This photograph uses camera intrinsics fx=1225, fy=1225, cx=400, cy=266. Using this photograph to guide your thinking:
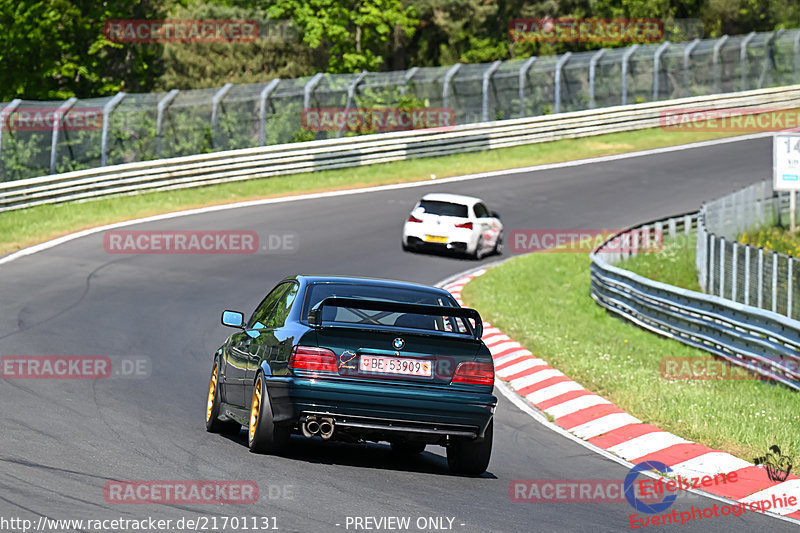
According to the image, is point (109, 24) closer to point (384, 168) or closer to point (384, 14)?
point (384, 14)

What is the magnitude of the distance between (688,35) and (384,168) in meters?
34.6

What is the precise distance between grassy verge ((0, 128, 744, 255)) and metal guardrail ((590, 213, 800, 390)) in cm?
1078

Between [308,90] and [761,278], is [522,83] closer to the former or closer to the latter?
[308,90]

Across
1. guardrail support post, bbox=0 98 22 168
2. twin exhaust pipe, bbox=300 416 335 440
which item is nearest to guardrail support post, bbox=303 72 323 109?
guardrail support post, bbox=0 98 22 168

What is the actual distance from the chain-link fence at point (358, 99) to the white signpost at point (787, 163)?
14.0 meters

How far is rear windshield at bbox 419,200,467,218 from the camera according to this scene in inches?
1023

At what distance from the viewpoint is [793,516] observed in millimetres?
8797

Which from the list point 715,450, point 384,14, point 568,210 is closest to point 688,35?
point 384,14

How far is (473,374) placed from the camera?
8.89m

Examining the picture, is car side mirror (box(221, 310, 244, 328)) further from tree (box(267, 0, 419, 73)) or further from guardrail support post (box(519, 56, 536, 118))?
tree (box(267, 0, 419, 73))

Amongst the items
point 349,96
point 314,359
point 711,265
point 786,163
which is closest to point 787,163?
point 786,163

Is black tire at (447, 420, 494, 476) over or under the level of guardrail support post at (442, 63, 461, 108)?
over

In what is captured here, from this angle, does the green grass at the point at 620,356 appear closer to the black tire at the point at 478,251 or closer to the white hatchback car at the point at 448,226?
the black tire at the point at 478,251

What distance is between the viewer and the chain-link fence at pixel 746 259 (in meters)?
16.3
